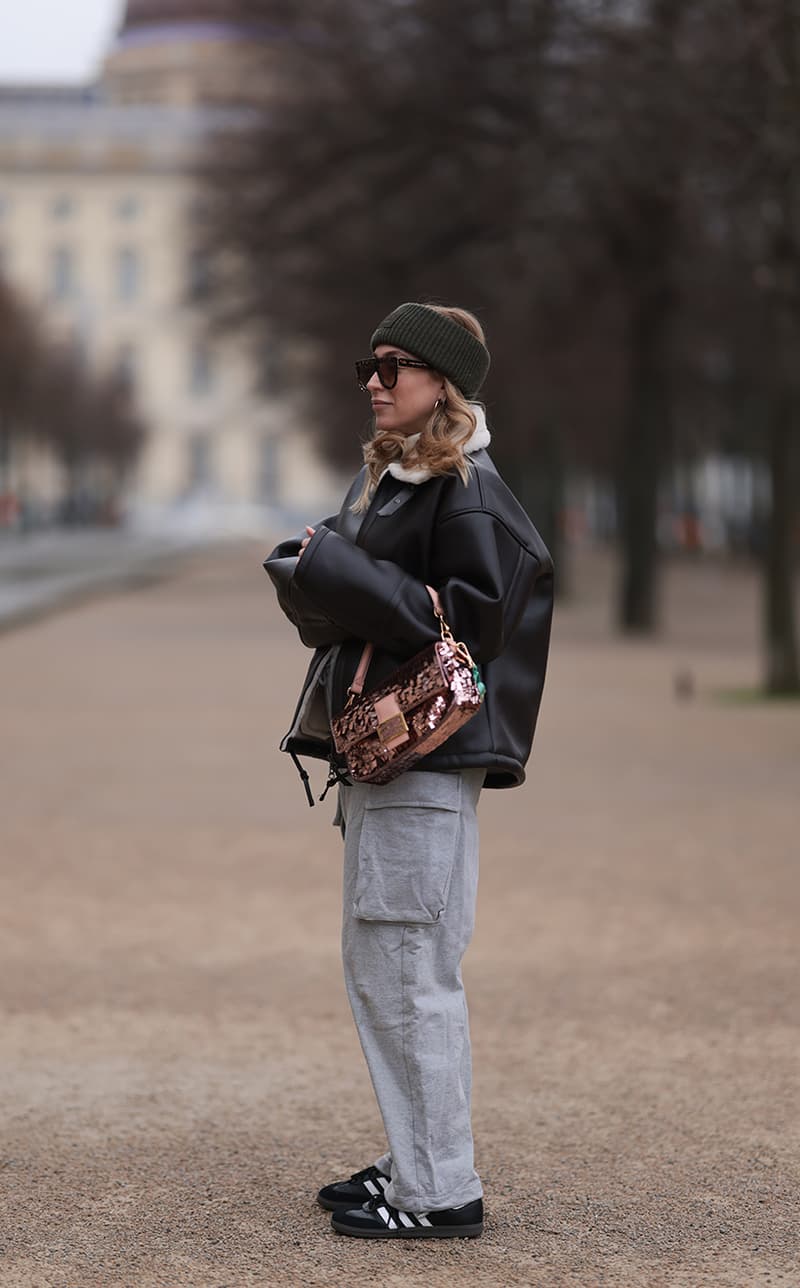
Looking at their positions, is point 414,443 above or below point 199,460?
above

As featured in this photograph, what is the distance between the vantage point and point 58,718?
16.0m

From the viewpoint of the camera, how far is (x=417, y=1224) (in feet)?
14.9

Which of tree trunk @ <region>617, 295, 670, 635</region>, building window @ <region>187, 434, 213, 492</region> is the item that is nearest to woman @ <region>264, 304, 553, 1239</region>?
tree trunk @ <region>617, 295, 670, 635</region>

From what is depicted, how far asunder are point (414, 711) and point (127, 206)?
13315 cm

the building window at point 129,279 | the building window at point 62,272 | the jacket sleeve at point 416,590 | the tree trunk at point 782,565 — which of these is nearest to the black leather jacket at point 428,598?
the jacket sleeve at point 416,590

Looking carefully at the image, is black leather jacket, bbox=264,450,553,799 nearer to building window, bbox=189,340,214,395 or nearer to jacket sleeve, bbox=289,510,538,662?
jacket sleeve, bbox=289,510,538,662

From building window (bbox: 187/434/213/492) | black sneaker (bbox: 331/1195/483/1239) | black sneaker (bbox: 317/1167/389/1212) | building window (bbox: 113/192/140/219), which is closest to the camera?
black sneaker (bbox: 331/1195/483/1239)

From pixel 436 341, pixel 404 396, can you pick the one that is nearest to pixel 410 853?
pixel 404 396

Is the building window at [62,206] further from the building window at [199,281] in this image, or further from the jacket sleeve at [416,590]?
the jacket sleeve at [416,590]

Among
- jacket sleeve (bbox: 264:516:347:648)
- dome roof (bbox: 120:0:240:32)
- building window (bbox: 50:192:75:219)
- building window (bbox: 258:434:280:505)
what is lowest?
building window (bbox: 258:434:280:505)

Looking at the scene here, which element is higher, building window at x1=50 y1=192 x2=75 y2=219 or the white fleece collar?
building window at x1=50 y1=192 x2=75 y2=219

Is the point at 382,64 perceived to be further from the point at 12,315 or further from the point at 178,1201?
the point at 12,315

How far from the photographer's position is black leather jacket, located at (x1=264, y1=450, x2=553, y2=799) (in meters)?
4.31

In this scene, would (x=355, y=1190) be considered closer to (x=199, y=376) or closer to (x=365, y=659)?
(x=365, y=659)
